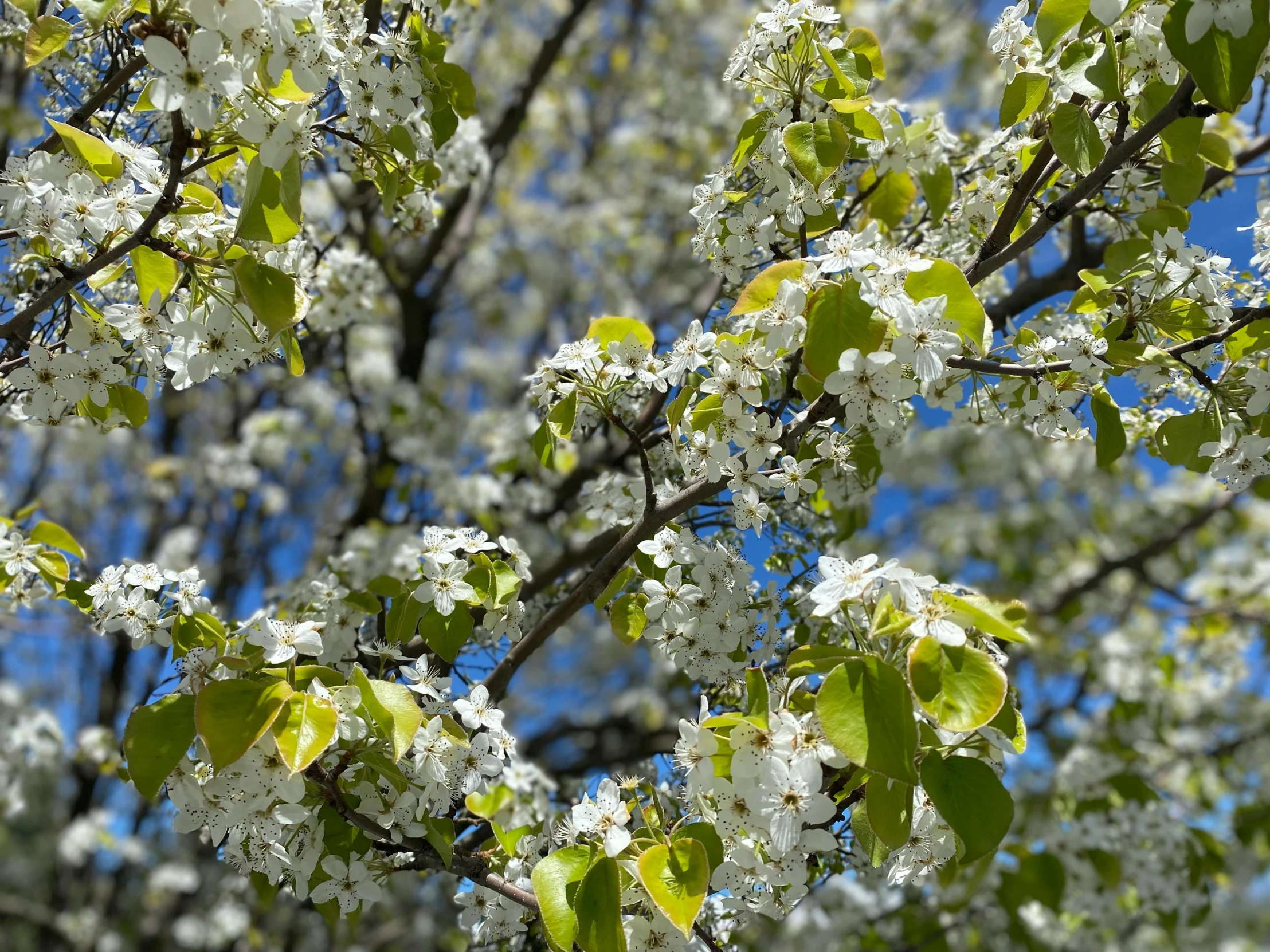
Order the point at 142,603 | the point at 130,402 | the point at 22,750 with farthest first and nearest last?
1. the point at 22,750
2. the point at 130,402
3. the point at 142,603

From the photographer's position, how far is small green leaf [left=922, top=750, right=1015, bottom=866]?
1.52 m

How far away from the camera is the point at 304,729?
1.59 metres

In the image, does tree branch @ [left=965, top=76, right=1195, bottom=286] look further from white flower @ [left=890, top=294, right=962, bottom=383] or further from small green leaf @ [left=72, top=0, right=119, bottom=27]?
small green leaf @ [left=72, top=0, right=119, bottom=27]

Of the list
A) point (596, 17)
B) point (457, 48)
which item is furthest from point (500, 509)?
point (596, 17)

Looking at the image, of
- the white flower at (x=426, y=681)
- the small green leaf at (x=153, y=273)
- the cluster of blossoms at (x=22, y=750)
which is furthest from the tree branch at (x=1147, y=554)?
the cluster of blossoms at (x=22, y=750)

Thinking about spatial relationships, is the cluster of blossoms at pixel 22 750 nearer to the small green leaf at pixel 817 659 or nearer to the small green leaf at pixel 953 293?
the small green leaf at pixel 817 659

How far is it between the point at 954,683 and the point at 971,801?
23 cm

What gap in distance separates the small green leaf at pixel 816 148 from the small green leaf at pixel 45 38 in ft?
4.89

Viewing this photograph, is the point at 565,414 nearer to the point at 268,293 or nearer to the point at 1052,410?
the point at 268,293

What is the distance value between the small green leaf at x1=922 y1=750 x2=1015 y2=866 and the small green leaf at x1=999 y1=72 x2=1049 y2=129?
1361 millimetres

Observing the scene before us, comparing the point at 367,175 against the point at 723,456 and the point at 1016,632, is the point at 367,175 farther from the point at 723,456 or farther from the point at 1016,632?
the point at 1016,632

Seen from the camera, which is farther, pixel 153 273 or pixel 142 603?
pixel 142 603

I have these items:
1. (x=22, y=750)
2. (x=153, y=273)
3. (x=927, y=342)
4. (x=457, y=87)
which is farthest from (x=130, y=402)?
(x=22, y=750)

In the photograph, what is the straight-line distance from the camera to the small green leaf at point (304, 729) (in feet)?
5.07
